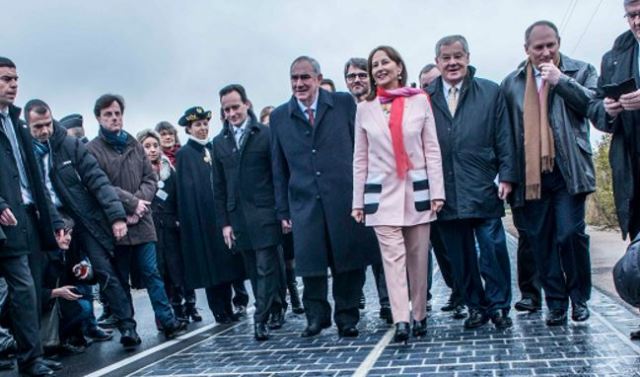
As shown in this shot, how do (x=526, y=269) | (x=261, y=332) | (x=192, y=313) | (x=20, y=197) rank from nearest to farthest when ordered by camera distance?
(x=20, y=197) < (x=261, y=332) < (x=526, y=269) < (x=192, y=313)

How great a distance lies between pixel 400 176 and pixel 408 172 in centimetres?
9

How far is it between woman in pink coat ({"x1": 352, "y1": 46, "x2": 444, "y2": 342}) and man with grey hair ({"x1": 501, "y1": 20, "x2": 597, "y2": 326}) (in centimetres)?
78

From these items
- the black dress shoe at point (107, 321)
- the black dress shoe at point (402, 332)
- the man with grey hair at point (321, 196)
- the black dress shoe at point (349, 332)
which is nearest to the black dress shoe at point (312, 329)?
the man with grey hair at point (321, 196)

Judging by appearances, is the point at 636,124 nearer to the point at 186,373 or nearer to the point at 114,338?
the point at 186,373

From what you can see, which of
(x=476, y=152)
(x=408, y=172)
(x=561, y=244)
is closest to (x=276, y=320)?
(x=408, y=172)

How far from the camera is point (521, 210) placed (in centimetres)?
735

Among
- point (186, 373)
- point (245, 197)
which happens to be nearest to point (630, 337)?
point (186, 373)

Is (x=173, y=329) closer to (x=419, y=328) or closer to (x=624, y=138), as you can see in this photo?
(x=419, y=328)

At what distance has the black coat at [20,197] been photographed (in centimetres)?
634

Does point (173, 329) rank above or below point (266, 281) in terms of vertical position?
below

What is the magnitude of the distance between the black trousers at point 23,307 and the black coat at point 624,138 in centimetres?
419

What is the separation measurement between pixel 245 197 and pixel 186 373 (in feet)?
7.63

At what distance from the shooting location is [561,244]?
6863mm

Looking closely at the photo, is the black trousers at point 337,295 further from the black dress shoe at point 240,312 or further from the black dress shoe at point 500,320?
the black dress shoe at point 240,312
